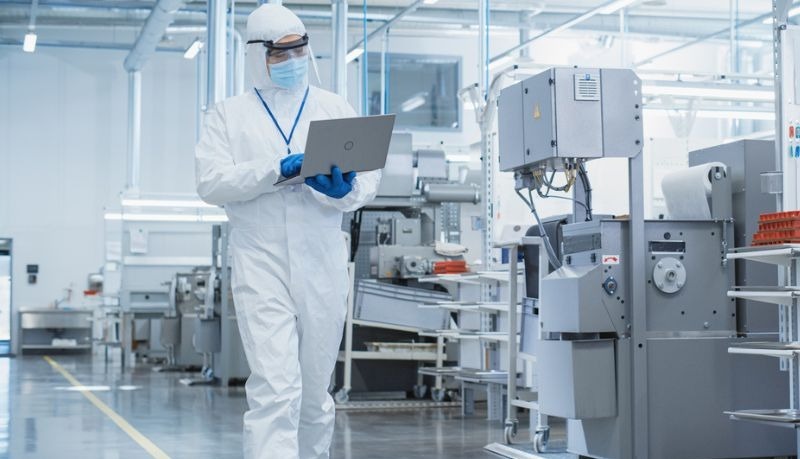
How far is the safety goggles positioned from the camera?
11.9 ft

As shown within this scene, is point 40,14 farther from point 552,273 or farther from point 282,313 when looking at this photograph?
point 282,313

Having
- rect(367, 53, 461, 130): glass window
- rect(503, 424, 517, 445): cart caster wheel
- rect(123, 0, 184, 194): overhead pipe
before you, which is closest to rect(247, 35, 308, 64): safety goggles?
rect(503, 424, 517, 445): cart caster wheel

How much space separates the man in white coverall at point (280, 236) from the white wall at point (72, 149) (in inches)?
552

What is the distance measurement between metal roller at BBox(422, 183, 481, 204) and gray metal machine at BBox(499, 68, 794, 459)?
3.73 m

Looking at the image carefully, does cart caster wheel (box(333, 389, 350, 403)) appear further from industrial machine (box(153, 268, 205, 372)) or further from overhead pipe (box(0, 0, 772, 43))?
overhead pipe (box(0, 0, 772, 43))

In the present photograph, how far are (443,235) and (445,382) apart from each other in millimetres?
1285

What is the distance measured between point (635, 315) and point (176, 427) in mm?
3217

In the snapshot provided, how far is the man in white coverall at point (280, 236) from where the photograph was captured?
3332mm

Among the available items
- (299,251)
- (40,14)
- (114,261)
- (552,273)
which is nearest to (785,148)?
(552,273)

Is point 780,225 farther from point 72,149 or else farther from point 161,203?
point 72,149

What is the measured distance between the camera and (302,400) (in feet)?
11.7

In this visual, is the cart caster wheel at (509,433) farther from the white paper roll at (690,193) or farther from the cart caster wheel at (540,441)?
the white paper roll at (690,193)

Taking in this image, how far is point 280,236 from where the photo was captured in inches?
136

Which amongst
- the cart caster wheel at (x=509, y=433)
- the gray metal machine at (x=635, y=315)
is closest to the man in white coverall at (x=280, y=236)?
the gray metal machine at (x=635, y=315)
